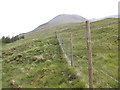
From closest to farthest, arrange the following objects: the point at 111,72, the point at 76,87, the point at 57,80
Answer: the point at 76,87 → the point at 111,72 → the point at 57,80

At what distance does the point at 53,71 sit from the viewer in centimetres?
1276

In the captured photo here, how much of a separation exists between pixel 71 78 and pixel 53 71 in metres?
2.93

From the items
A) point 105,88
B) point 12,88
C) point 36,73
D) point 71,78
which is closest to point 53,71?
point 36,73

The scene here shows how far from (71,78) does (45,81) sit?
89.9 inches

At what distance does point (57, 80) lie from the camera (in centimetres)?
1059

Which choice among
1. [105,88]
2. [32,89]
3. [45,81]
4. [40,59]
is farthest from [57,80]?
[40,59]

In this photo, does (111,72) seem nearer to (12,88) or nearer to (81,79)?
(81,79)

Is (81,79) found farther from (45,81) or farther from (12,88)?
(12,88)

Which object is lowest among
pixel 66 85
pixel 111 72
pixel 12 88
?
pixel 12 88

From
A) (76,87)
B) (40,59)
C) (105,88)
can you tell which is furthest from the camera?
(40,59)

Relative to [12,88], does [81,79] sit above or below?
above

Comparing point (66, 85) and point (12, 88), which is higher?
point (66, 85)

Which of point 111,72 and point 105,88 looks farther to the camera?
point 111,72

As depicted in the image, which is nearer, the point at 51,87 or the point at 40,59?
the point at 51,87
